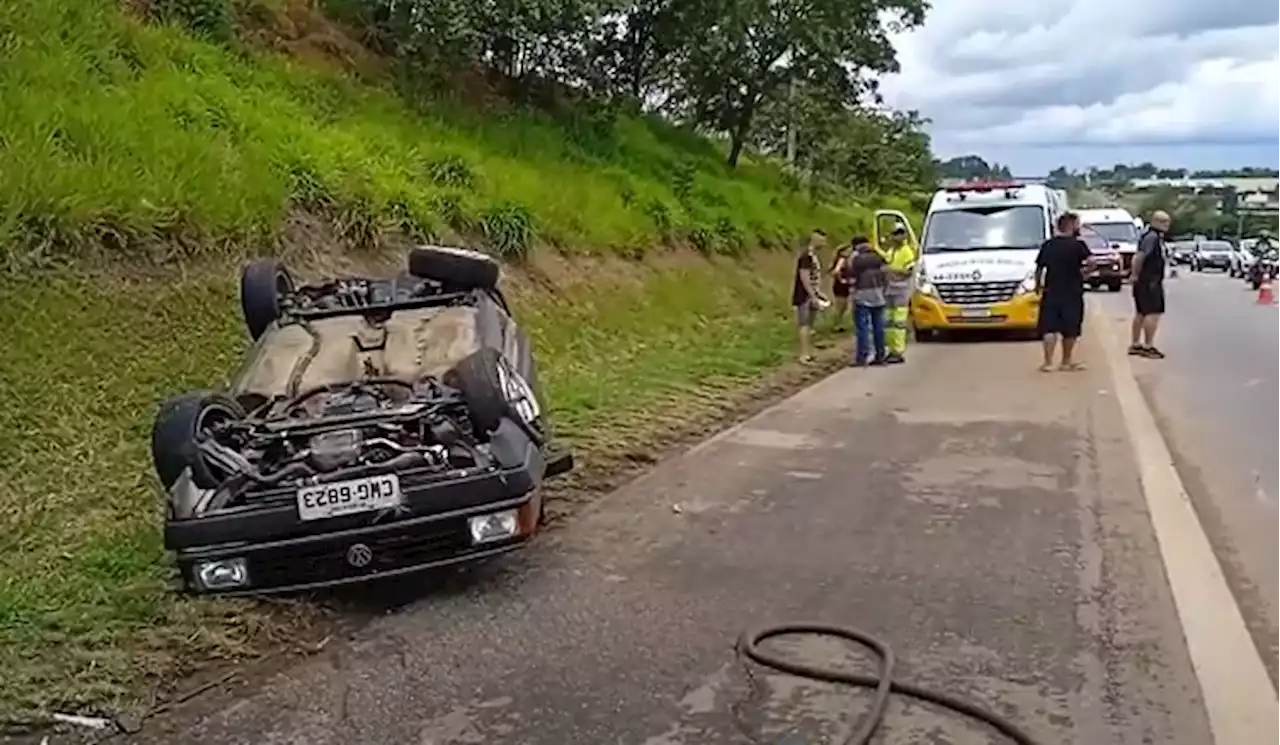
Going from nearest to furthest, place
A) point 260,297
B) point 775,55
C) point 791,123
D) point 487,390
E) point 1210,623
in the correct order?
1. point 1210,623
2. point 487,390
3. point 260,297
4. point 775,55
5. point 791,123

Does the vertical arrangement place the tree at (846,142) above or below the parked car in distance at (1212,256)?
above

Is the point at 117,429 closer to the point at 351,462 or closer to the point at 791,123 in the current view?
the point at 351,462

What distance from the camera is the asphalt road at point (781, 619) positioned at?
485 centimetres

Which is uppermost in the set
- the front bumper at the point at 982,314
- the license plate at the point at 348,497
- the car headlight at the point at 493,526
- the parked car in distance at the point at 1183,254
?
the license plate at the point at 348,497

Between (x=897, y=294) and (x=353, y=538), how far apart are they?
11575 millimetres

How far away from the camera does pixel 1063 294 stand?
15.1 m

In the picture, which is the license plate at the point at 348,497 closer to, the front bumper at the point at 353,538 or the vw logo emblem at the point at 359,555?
the front bumper at the point at 353,538

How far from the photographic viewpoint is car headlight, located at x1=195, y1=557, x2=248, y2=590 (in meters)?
5.96

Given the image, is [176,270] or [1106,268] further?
[1106,268]

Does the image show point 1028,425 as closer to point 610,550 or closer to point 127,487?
point 610,550

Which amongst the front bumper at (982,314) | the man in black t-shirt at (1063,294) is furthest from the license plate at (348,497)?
the front bumper at (982,314)

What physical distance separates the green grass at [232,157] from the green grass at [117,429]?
60cm

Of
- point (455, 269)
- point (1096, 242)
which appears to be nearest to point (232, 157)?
point (455, 269)

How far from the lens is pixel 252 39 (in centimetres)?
1756
